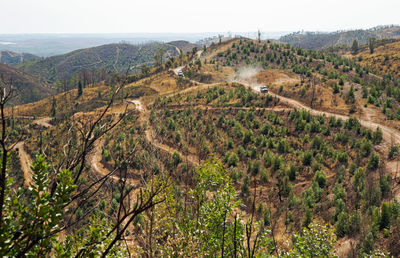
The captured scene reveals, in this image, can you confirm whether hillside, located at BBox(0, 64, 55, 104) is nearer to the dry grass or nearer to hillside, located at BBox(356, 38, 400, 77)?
hillside, located at BBox(356, 38, 400, 77)

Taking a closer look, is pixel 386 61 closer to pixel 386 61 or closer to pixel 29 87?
pixel 386 61

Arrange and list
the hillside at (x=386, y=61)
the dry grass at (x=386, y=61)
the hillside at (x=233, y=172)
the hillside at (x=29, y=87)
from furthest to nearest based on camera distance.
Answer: the hillside at (x=29, y=87) < the dry grass at (x=386, y=61) < the hillside at (x=386, y=61) < the hillside at (x=233, y=172)

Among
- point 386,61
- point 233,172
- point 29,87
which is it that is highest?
point 386,61

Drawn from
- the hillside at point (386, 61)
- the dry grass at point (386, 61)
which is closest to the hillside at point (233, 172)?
the hillside at point (386, 61)

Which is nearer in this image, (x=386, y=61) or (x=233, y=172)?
(x=233, y=172)

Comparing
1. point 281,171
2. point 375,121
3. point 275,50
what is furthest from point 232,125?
point 275,50

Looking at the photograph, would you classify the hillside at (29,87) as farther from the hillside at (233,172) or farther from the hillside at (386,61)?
the hillside at (386,61)

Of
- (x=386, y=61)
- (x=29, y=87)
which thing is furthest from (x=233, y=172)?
(x=29, y=87)

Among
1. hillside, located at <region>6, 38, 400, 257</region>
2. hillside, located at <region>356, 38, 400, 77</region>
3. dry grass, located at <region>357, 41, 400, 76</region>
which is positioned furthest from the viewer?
dry grass, located at <region>357, 41, 400, 76</region>

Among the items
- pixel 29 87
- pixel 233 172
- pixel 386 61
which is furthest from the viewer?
pixel 29 87

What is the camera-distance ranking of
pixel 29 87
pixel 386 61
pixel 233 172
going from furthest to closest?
pixel 29 87
pixel 386 61
pixel 233 172

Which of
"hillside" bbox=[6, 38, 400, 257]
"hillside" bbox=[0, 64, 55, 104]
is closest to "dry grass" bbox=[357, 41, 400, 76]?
"hillside" bbox=[6, 38, 400, 257]

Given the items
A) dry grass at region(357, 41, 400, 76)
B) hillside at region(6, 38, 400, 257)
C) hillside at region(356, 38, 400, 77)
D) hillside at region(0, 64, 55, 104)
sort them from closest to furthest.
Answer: hillside at region(6, 38, 400, 257)
hillside at region(356, 38, 400, 77)
dry grass at region(357, 41, 400, 76)
hillside at region(0, 64, 55, 104)
